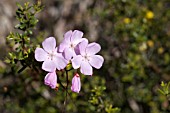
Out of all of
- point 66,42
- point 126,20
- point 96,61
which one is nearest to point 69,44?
point 66,42

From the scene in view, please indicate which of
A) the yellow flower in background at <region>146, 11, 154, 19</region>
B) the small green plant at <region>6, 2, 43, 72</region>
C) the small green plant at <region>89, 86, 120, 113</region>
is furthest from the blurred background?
the small green plant at <region>6, 2, 43, 72</region>

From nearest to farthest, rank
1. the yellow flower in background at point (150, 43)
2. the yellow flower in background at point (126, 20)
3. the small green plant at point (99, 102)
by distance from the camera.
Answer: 1. the small green plant at point (99, 102)
2. the yellow flower in background at point (126, 20)
3. the yellow flower in background at point (150, 43)

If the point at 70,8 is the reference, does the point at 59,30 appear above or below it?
below

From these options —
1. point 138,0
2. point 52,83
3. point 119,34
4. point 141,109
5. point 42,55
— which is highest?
point 138,0

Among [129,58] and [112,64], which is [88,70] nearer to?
[129,58]

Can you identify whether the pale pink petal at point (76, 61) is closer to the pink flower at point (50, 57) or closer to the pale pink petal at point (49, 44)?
the pink flower at point (50, 57)

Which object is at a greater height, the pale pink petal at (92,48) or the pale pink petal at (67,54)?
the pale pink petal at (92,48)

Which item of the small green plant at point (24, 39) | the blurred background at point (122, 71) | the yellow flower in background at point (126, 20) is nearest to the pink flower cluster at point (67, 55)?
the small green plant at point (24, 39)

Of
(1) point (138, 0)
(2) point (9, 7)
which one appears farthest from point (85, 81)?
(2) point (9, 7)
